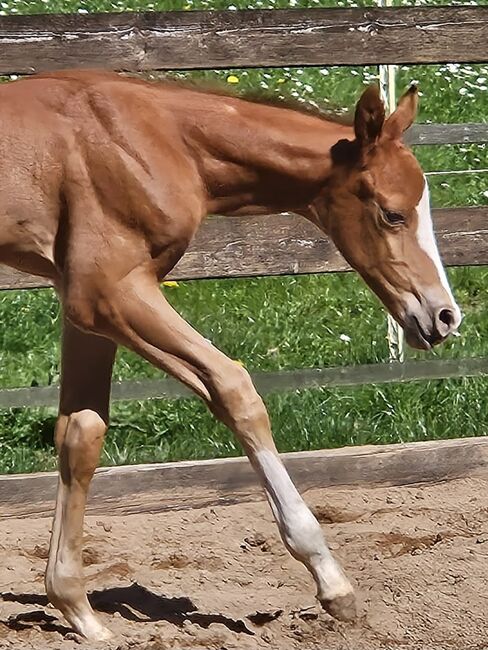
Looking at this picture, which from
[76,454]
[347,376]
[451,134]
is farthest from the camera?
[451,134]

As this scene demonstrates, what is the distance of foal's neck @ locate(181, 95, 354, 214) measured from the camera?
3.76 meters

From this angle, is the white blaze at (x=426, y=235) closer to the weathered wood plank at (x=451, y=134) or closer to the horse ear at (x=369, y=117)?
the horse ear at (x=369, y=117)

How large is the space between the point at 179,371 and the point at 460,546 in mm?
1520

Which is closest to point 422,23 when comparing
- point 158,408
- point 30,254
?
point 158,408

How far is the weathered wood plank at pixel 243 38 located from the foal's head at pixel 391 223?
5.30ft

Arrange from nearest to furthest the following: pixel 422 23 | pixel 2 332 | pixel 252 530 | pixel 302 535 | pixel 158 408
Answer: pixel 302 535, pixel 252 530, pixel 422 23, pixel 158 408, pixel 2 332

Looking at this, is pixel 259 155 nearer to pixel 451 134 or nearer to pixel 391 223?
pixel 391 223

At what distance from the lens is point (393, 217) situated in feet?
12.0

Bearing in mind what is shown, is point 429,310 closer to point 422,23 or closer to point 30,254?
point 30,254

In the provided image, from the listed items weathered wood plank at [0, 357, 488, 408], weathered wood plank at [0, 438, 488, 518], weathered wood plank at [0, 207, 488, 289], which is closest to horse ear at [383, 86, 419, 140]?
weathered wood plank at [0, 207, 488, 289]

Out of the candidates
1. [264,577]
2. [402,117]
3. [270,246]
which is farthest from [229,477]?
[402,117]

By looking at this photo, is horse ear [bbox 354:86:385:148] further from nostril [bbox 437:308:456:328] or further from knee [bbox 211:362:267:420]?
knee [bbox 211:362:267:420]

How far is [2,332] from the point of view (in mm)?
6777

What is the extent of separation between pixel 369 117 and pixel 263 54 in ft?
5.59
